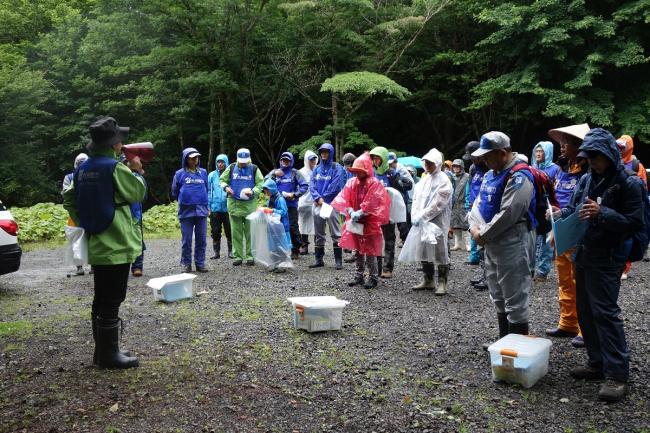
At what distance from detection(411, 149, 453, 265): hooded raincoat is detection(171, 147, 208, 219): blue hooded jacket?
3548mm

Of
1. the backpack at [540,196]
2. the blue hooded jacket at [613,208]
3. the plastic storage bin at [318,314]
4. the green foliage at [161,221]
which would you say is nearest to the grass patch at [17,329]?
the plastic storage bin at [318,314]

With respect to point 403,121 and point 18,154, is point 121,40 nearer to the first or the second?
point 18,154

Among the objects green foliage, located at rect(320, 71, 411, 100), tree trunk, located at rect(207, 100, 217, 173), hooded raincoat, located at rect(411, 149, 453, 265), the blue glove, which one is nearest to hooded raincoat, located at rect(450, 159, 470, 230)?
hooded raincoat, located at rect(411, 149, 453, 265)

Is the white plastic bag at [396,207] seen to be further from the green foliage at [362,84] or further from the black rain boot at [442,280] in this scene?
the green foliage at [362,84]

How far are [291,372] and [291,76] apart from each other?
17277 mm

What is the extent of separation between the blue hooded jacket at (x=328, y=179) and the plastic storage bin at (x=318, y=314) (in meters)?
3.99

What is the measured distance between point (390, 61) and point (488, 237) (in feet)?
55.5

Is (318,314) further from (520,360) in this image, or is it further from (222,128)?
(222,128)

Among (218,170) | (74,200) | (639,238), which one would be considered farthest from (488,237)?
(218,170)

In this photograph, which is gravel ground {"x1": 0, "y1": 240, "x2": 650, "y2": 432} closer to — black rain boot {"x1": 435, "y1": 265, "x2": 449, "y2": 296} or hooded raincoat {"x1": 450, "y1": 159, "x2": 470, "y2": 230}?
black rain boot {"x1": 435, "y1": 265, "x2": 449, "y2": 296}

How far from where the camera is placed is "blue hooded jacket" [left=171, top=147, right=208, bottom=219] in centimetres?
862

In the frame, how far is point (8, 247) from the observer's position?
7.25 m

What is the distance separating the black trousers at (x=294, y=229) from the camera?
10.5m

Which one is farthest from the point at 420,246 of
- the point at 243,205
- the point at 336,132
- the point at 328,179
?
the point at 336,132
